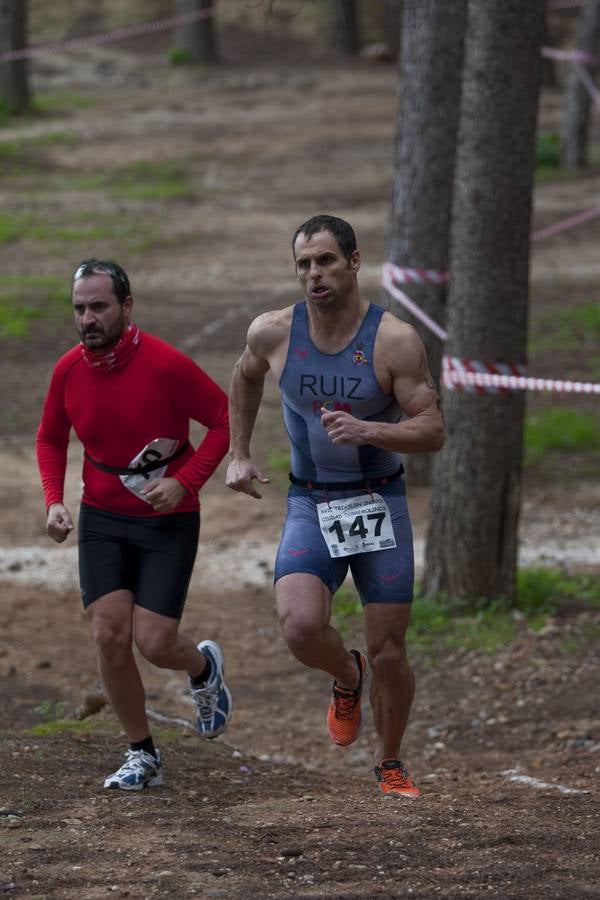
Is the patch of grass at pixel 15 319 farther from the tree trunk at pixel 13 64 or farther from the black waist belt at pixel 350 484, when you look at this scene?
the tree trunk at pixel 13 64

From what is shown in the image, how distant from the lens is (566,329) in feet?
55.7

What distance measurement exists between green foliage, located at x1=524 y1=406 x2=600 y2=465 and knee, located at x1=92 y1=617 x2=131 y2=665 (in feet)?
23.6

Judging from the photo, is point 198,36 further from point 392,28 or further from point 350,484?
point 350,484

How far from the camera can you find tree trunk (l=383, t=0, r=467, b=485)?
10984 millimetres

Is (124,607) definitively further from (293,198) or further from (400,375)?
(293,198)

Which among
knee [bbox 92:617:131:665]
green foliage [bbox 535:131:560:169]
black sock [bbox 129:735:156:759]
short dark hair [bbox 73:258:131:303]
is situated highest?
short dark hair [bbox 73:258:131:303]

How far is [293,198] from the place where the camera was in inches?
985

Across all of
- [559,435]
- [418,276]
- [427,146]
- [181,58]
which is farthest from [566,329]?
[181,58]

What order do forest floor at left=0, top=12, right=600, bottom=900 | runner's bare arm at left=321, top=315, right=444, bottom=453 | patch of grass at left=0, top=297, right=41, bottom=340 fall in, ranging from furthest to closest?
1. patch of grass at left=0, top=297, right=41, bottom=340
2. runner's bare arm at left=321, top=315, right=444, bottom=453
3. forest floor at left=0, top=12, right=600, bottom=900

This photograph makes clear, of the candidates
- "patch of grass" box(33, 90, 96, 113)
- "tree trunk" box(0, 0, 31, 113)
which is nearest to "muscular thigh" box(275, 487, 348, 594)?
"tree trunk" box(0, 0, 31, 113)

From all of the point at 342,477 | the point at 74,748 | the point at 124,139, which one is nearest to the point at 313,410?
the point at 342,477

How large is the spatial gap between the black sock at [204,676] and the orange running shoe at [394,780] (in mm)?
814

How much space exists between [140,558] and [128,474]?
35cm

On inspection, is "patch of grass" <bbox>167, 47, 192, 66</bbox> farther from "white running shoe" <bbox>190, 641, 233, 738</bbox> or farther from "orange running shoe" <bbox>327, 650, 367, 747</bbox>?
"orange running shoe" <bbox>327, 650, 367, 747</bbox>
